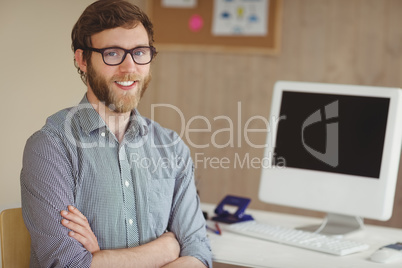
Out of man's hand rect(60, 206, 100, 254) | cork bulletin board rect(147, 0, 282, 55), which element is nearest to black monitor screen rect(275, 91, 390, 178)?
man's hand rect(60, 206, 100, 254)

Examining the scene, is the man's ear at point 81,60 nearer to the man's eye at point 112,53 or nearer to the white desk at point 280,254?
the man's eye at point 112,53

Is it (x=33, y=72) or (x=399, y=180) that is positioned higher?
(x=33, y=72)

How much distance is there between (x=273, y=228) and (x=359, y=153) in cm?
41

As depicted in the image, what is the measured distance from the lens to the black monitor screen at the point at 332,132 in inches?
76.9

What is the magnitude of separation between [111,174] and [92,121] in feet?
0.57

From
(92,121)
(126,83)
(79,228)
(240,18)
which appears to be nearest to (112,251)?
(79,228)

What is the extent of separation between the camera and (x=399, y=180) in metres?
3.51

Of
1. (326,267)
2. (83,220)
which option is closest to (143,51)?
(83,220)

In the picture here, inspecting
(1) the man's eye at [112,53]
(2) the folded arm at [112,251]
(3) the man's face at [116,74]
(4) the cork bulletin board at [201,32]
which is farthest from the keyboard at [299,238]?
(4) the cork bulletin board at [201,32]

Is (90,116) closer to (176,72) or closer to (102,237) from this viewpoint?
(102,237)

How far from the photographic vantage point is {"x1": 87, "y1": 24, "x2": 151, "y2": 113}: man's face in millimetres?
1704

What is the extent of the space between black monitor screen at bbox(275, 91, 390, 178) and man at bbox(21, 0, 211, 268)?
1.48 ft

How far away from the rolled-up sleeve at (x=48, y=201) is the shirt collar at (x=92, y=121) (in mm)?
128

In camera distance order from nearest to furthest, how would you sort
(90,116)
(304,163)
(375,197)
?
(90,116), (375,197), (304,163)
